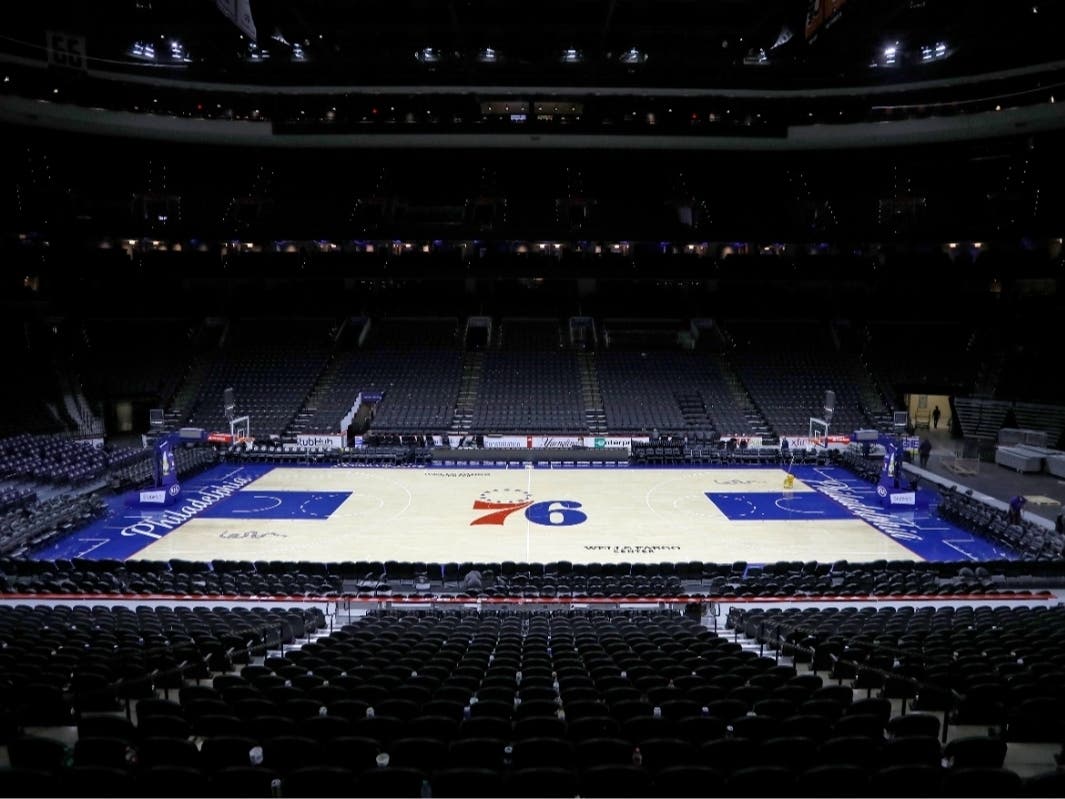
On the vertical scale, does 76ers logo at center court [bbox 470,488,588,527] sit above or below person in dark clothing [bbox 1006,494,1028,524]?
below

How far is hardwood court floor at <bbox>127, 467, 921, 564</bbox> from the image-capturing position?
21406mm

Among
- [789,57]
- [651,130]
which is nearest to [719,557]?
[789,57]

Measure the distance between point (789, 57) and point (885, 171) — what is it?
18474 mm

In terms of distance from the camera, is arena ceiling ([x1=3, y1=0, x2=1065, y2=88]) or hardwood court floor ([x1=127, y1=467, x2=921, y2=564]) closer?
hardwood court floor ([x1=127, y1=467, x2=921, y2=564])

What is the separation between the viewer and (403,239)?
4600cm

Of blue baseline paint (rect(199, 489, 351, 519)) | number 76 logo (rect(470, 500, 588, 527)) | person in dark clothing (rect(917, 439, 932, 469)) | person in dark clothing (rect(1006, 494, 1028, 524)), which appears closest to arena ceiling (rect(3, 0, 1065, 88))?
person in dark clothing (rect(1006, 494, 1028, 524))

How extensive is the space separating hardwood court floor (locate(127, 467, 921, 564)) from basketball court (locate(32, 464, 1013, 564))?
68mm

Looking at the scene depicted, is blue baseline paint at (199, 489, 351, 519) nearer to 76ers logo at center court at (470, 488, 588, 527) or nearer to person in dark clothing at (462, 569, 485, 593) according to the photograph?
76ers logo at center court at (470, 488, 588, 527)

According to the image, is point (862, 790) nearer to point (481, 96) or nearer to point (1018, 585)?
point (1018, 585)

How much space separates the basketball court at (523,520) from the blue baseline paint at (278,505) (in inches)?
2.9

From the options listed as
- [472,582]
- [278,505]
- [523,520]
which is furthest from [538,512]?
[278,505]

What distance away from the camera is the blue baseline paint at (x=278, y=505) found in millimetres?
25391

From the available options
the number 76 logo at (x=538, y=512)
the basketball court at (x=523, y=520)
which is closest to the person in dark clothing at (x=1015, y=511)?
the basketball court at (x=523, y=520)

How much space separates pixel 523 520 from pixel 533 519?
0.37 metres
